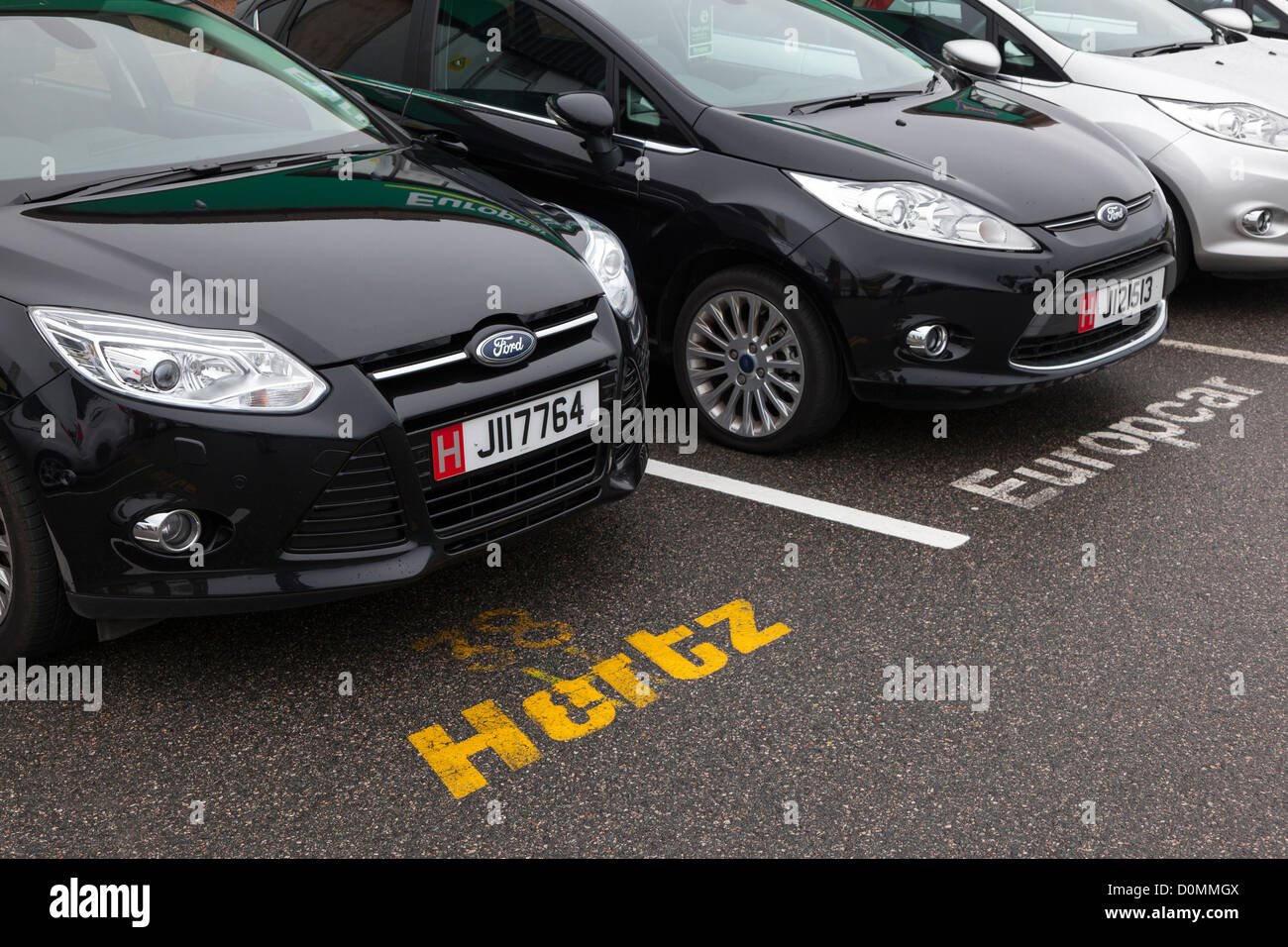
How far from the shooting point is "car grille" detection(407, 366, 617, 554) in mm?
3027

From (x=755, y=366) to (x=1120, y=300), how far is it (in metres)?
1.28

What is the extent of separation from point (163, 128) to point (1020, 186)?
108 inches

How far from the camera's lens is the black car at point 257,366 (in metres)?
2.77

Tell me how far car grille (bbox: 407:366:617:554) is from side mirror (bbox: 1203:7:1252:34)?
17.0 feet

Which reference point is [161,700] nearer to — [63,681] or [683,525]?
[63,681]

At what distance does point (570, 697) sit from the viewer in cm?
309

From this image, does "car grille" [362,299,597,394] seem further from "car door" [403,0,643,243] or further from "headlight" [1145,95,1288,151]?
"headlight" [1145,95,1288,151]

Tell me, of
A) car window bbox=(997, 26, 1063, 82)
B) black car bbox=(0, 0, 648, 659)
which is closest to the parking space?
black car bbox=(0, 0, 648, 659)

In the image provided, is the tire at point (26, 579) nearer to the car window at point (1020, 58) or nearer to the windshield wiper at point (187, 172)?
the windshield wiper at point (187, 172)

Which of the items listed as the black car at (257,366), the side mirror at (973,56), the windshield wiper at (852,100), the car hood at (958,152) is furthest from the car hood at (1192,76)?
the black car at (257,366)

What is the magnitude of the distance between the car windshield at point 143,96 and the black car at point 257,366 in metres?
0.01

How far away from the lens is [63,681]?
319 cm

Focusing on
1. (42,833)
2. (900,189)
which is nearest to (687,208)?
(900,189)

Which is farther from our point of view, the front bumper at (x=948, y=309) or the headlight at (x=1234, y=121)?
the headlight at (x=1234, y=121)
